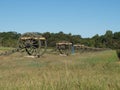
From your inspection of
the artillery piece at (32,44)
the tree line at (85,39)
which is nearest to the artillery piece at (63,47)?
the artillery piece at (32,44)

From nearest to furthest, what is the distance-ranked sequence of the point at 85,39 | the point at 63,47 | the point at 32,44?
the point at 32,44 → the point at 63,47 → the point at 85,39

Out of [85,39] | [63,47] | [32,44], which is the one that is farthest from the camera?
[85,39]

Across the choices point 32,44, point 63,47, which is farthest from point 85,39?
point 32,44

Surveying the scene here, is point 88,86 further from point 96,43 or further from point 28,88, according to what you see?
point 96,43

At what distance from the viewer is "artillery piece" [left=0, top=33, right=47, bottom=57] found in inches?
1941

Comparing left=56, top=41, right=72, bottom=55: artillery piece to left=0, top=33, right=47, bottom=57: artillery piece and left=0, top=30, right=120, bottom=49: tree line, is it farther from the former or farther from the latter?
left=0, top=30, right=120, bottom=49: tree line

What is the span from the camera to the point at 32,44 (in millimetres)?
49938

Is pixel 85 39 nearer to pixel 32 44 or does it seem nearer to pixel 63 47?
pixel 63 47

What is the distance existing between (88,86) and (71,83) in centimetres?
40

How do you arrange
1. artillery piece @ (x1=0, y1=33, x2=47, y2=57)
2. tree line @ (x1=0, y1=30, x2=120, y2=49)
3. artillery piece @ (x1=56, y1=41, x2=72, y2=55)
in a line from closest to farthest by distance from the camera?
artillery piece @ (x1=0, y1=33, x2=47, y2=57) → artillery piece @ (x1=56, y1=41, x2=72, y2=55) → tree line @ (x1=0, y1=30, x2=120, y2=49)

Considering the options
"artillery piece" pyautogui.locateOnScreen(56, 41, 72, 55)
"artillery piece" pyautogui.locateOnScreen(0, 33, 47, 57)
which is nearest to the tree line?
"artillery piece" pyautogui.locateOnScreen(56, 41, 72, 55)

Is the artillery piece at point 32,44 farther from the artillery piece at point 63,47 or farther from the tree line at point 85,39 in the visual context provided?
the tree line at point 85,39

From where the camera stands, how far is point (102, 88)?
5996 millimetres

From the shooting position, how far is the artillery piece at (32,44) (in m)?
49.3
